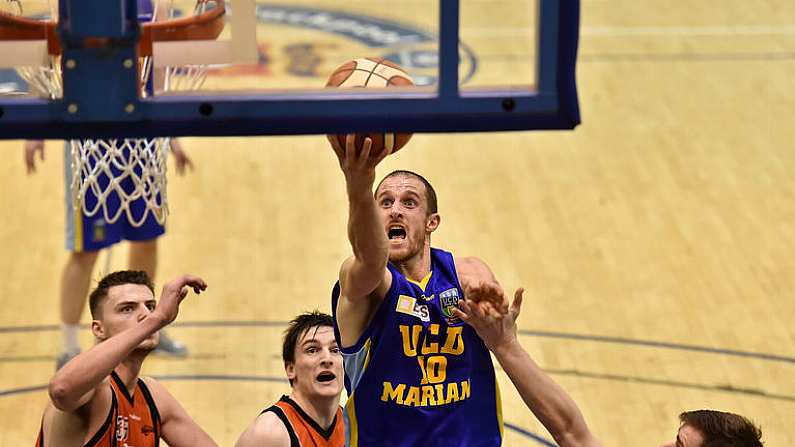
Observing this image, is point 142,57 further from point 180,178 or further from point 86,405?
point 180,178

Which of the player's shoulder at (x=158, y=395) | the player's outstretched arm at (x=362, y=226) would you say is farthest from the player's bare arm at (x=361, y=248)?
the player's shoulder at (x=158, y=395)

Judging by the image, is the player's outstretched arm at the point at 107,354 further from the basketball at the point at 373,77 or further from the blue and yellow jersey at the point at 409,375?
the basketball at the point at 373,77

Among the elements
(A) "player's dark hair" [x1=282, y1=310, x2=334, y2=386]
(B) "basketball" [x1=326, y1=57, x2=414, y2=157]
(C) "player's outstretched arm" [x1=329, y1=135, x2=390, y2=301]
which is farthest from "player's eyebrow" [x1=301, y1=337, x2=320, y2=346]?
(B) "basketball" [x1=326, y1=57, x2=414, y2=157]

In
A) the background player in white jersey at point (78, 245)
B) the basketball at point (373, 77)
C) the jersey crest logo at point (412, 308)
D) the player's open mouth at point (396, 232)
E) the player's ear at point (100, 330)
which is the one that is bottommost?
the jersey crest logo at point (412, 308)

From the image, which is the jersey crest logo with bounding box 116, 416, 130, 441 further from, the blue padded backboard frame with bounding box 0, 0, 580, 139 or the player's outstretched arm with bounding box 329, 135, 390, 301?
the blue padded backboard frame with bounding box 0, 0, 580, 139

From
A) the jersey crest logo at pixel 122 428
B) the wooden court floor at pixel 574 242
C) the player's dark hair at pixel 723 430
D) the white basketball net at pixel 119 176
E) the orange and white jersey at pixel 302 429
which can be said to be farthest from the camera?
the wooden court floor at pixel 574 242

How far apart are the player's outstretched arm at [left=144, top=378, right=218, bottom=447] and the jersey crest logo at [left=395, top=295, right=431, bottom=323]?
3.36 feet

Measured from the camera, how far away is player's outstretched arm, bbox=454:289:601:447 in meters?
4.27

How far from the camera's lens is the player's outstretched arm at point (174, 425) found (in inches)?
211

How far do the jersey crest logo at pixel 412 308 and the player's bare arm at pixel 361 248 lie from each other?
0.26ft

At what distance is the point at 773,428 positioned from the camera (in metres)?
7.03

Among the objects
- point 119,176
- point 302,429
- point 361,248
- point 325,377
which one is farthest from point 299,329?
point 119,176

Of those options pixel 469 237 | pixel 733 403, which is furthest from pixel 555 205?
pixel 733 403

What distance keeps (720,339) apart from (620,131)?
3.19 meters
